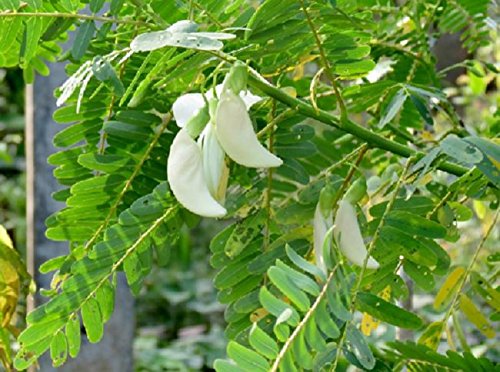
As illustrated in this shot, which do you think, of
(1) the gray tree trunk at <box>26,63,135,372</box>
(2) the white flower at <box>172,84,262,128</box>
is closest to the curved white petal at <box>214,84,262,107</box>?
(2) the white flower at <box>172,84,262,128</box>

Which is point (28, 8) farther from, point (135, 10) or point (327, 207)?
point (327, 207)

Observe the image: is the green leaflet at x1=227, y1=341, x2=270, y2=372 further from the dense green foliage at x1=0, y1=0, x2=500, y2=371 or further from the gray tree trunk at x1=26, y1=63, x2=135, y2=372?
the gray tree trunk at x1=26, y1=63, x2=135, y2=372

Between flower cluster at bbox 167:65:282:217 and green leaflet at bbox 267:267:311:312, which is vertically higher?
flower cluster at bbox 167:65:282:217

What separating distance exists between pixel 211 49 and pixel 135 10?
18 cm

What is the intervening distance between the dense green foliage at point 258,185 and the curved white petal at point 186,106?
1 centimetres

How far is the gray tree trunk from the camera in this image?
1334mm

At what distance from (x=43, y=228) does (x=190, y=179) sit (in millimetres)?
805

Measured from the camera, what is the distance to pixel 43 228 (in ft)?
4.38

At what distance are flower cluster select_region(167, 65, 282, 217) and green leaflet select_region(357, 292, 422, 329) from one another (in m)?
0.12

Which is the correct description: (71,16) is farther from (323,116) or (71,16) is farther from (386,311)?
(386,311)

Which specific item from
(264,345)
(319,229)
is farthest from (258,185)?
(264,345)

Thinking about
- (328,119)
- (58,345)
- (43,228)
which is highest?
(328,119)

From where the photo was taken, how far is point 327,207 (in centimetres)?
65

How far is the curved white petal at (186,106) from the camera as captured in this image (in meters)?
0.63
